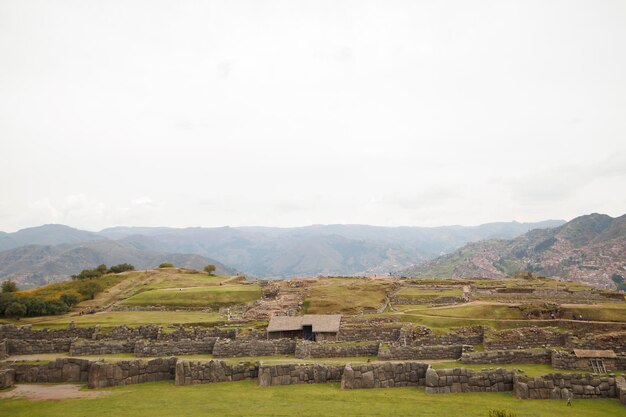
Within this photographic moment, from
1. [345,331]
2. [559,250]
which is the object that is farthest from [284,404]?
[559,250]

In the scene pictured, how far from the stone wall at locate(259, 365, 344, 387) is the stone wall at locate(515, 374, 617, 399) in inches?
358

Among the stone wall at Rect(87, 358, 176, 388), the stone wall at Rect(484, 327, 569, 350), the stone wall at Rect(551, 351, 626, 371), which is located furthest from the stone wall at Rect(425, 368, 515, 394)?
the stone wall at Rect(87, 358, 176, 388)

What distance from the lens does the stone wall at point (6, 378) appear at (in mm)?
25688

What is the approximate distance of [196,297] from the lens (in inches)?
2306

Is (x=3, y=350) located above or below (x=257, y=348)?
above

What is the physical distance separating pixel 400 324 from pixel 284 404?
22746 mm

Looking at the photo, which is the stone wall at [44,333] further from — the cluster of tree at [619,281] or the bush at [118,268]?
the cluster of tree at [619,281]

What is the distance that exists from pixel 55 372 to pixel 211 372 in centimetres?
1065

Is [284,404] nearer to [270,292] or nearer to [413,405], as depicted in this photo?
[413,405]

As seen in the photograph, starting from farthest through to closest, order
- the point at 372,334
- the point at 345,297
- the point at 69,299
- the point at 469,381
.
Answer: the point at 69,299, the point at 345,297, the point at 372,334, the point at 469,381

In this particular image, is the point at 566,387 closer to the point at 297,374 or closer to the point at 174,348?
the point at 297,374

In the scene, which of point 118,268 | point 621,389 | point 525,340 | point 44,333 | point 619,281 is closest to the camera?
point 621,389

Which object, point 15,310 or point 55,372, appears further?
point 15,310

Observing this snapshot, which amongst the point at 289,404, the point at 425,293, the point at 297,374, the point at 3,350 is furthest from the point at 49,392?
the point at 425,293
